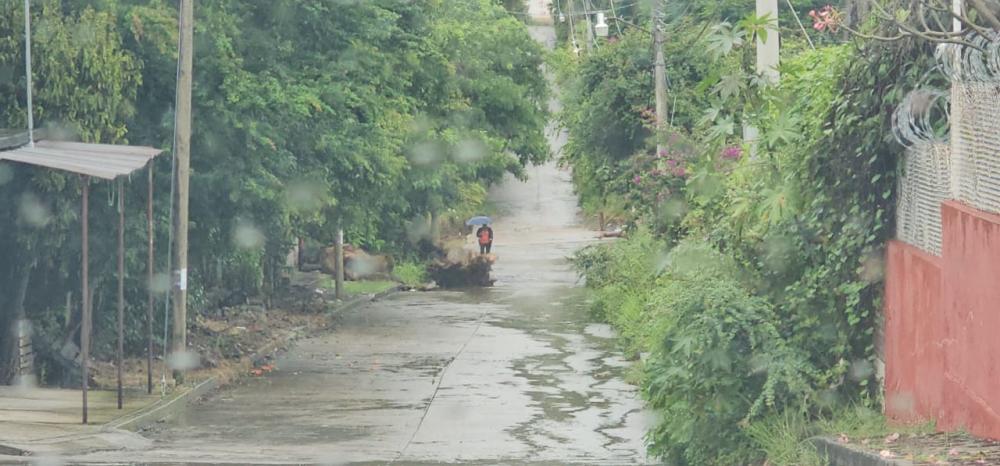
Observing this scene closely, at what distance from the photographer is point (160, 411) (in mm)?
19188

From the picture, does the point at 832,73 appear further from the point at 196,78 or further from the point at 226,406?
the point at 196,78

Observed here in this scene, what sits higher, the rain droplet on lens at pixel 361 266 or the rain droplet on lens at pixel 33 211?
the rain droplet on lens at pixel 33 211

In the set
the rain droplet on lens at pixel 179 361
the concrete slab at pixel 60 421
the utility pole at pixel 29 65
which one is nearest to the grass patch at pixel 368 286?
the rain droplet on lens at pixel 179 361

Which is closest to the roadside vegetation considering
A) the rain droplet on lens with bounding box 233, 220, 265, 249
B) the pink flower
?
the pink flower

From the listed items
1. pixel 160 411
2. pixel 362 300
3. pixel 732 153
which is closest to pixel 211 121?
pixel 160 411

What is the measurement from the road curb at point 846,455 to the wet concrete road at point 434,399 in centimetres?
364

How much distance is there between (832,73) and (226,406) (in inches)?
378

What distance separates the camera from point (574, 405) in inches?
833

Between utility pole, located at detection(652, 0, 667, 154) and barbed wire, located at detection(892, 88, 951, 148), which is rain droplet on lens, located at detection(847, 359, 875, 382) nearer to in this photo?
barbed wire, located at detection(892, 88, 951, 148)

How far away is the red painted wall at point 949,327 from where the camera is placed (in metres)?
10.5

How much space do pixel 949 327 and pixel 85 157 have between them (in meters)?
10.2

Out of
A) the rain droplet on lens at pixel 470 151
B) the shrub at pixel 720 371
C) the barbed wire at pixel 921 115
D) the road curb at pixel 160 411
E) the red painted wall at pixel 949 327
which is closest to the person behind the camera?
the red painted wall at pixel 949 327

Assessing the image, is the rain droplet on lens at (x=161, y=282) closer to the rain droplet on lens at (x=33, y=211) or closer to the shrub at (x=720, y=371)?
the rain droplet on lens at (x=33, y=211)

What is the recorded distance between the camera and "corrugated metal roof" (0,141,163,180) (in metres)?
16.8
